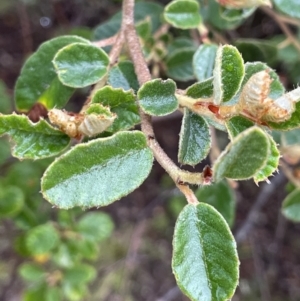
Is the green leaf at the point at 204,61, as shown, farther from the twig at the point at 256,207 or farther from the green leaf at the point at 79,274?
the twig at the point at 256,207

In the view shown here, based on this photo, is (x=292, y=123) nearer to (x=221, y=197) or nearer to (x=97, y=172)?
(x=97, y=172)

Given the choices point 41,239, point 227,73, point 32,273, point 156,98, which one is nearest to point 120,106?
point 156,98

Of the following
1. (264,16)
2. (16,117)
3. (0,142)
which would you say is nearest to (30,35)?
(0,142)

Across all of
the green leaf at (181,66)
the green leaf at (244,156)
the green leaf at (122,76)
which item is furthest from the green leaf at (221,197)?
the green leaf at (244,156)

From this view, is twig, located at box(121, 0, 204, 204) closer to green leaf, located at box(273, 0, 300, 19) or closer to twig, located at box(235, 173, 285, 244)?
green leaf, located at box(273, 0, 300, 19)

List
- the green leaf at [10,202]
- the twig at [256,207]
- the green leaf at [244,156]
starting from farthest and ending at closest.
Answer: the twig at [256,207] < the green leaf at [10,202] < the green leaf at [244,156]

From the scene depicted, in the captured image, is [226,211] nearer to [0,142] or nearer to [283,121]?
[283,121]

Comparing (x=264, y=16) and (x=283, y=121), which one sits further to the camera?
(x=264, y=16)

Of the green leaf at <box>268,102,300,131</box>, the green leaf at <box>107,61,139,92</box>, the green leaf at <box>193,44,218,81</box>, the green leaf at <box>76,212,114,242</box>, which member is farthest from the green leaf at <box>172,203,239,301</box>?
the green leaf at <box>76,212,114,242</box>
